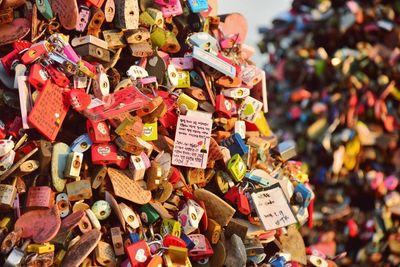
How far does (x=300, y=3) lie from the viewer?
5.53m

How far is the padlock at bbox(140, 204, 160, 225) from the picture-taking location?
134 inches

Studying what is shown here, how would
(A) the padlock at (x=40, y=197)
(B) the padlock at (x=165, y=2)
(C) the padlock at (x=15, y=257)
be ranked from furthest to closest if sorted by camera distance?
(B) the padlock at (x=165, y=2)
(A) the padlock at (x=40, y=197)
(C) the padlock at (x=15, y=257)

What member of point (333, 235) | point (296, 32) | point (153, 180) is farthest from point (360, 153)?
point (153, 180)

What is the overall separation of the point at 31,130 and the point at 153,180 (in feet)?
2.13

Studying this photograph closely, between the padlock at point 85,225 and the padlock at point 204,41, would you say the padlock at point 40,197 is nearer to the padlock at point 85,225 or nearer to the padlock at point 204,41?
the padlock at point 85,225

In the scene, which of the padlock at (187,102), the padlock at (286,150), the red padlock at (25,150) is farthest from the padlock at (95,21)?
the padlock at (286,150)

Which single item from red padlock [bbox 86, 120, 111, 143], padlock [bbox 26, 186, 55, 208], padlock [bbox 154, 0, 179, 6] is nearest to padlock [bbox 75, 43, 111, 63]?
red padlock [bbox 86, 120, 111, 143]

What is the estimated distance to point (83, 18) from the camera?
11.4 feet

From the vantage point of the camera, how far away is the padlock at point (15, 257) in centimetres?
301

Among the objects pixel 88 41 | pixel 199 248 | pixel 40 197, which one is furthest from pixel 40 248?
pixel 88 41

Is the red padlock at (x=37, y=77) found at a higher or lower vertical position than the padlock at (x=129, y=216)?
higher

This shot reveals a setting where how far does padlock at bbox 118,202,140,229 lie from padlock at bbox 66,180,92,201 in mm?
192

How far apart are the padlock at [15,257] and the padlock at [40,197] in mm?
197

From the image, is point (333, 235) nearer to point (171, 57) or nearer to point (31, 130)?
point (171, 57)
